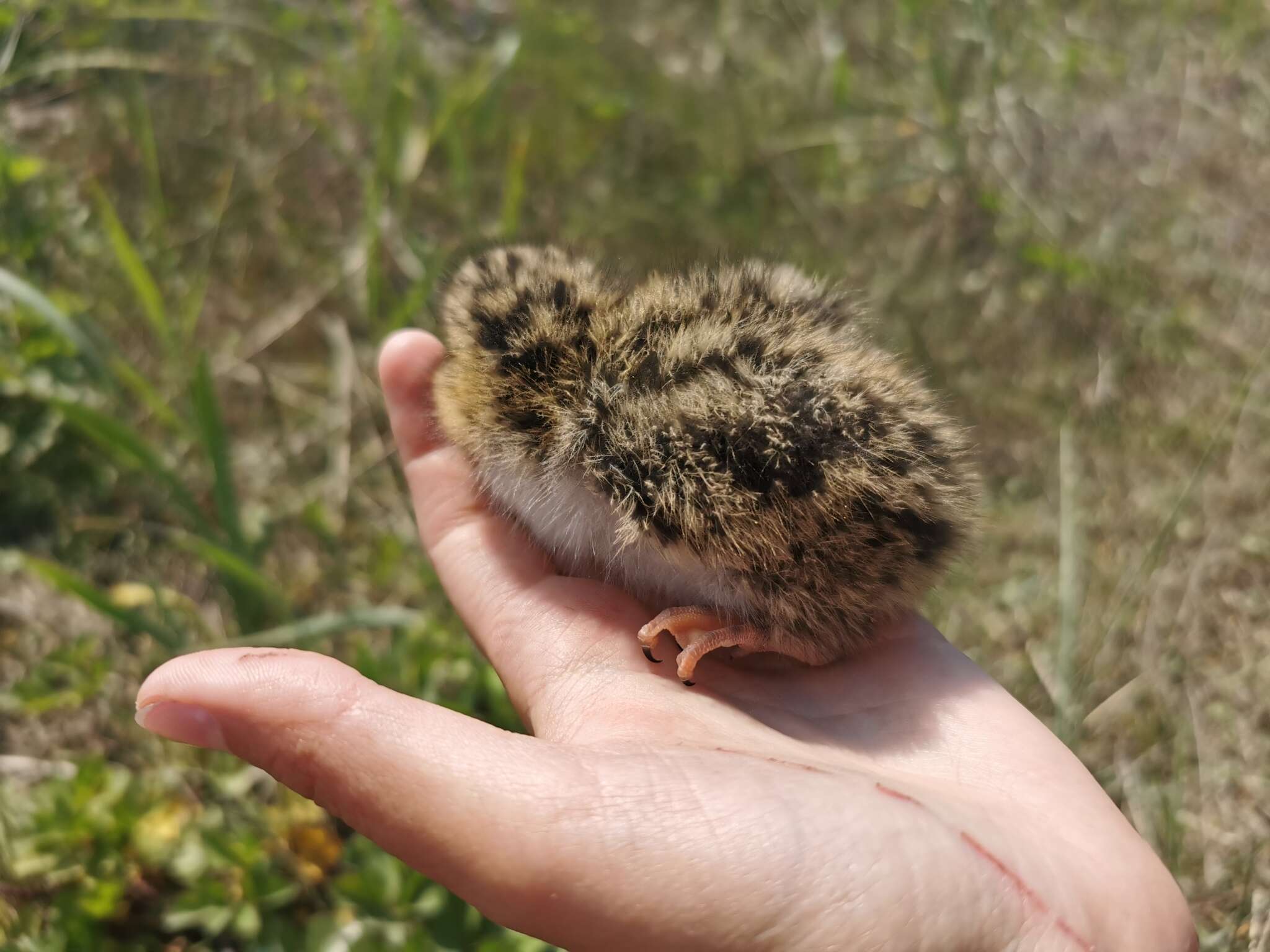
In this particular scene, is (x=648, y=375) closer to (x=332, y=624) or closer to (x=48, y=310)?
(x=332, y=624)

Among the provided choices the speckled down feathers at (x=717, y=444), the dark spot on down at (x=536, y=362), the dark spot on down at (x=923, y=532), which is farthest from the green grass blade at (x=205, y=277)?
the dark spot on down at (x=923, y=532)

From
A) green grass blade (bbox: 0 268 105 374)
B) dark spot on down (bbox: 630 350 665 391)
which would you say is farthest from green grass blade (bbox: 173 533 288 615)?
dark spot on down (bbox: 630 350 665 391)

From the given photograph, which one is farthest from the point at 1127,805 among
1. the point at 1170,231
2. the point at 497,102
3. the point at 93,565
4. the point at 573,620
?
the point at 497,102

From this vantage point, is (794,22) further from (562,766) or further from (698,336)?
(562,766)

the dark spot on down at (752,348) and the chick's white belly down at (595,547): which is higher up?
the dark spot on down at (752,348)

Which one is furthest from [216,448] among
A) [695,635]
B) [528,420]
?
[695,635]

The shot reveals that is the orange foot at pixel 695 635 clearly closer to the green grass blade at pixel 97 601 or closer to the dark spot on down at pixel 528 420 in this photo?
the dark spot on down at pixel 528 420
